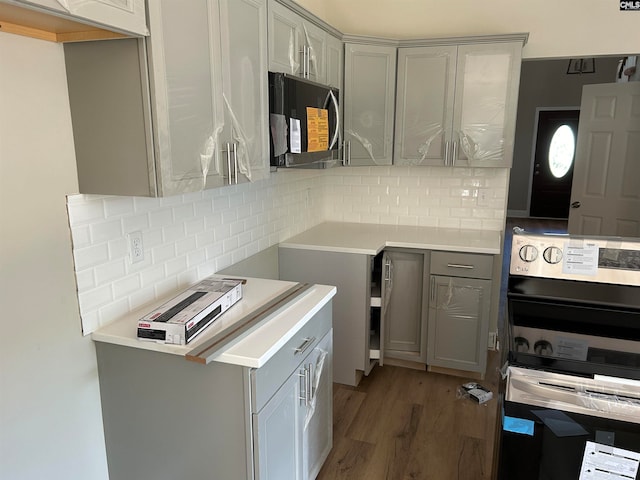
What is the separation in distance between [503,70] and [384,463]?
241cm

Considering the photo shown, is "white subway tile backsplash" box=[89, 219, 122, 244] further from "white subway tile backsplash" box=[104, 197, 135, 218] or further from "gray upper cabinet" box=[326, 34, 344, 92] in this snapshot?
"gray upper cabinet" box=[326, 34, 344, 92]

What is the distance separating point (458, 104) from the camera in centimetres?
310

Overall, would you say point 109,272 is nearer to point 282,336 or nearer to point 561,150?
point 282,336

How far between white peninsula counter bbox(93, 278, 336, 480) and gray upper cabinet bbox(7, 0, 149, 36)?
969 millimetres

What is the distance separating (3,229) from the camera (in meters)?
1.34

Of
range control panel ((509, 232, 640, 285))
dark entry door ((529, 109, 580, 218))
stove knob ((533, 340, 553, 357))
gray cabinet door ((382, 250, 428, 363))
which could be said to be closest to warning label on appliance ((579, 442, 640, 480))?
stove knob ((533, 340, 553, 357))

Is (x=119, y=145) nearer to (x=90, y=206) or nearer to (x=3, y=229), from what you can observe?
(x=90, y=206)

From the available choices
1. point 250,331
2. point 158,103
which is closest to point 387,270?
point 250,331

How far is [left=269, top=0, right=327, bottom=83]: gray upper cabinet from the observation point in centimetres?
216

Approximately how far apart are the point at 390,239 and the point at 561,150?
7.04 meters

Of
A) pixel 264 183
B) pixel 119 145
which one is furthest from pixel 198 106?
pixel 264 183

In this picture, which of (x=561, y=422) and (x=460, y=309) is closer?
(x=561, y=422)

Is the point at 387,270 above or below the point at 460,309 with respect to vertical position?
above

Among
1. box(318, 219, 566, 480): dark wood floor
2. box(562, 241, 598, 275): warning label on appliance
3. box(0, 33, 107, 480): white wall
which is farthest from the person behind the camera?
box(318, 219, 566, 480): dark wood floor
